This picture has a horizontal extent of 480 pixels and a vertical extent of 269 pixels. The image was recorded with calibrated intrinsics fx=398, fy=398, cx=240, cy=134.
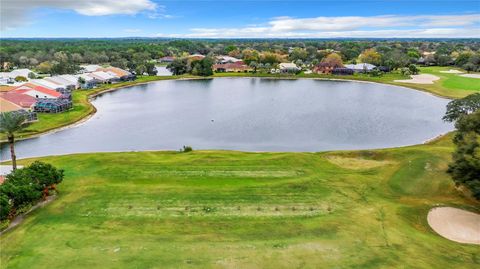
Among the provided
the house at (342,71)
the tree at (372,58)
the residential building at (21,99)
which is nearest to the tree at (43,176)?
the residential building at (21,99)

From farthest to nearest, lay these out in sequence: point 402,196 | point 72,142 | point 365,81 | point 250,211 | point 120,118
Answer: point 365,81 → point 120,118 → point 72,142 → point 402,196 → point 250,211

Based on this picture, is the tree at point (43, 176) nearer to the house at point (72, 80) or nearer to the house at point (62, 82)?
the house at point (62, 82)

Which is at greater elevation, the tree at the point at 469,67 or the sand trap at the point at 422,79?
the tree at the point at 469,67

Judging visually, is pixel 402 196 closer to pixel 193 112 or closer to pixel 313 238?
pixel 313 238

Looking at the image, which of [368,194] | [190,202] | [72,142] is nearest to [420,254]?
[368,194]

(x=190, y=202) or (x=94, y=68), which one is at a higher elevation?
(x=94, y=68)

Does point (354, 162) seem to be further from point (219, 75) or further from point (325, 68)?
point (325, 68)
